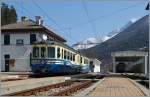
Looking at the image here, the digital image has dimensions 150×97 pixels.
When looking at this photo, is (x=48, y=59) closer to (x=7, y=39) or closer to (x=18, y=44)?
(x=18, y=44)

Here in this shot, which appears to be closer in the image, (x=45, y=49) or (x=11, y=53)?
(x=45, y=49)

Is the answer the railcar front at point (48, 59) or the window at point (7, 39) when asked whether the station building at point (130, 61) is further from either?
the railcar front at point (48, 59)

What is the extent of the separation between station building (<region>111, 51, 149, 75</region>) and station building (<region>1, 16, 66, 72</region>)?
16404mm

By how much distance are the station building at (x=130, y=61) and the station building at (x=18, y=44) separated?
53.8 ft

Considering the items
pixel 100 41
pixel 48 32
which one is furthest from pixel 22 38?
pixel 100 41

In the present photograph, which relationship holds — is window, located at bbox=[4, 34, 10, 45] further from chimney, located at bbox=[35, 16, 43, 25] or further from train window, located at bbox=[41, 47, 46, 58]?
train window, located at bbox=[41, 47, 46, 58]

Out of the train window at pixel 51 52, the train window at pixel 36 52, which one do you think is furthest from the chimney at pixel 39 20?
the train window at pixel 51 52

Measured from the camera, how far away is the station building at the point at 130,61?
65.3 meters

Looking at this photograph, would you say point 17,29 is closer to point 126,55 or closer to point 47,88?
point 126,55

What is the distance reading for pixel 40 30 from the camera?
51.8 metres

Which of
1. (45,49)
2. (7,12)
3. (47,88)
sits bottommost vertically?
(47,88)

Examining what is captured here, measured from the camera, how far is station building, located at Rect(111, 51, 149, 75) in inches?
2571

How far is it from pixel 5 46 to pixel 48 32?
7196 millimetres

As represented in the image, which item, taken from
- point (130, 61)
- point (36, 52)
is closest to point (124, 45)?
point (130, 61)
